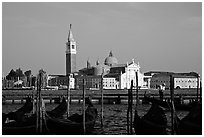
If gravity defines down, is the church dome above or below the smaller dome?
above

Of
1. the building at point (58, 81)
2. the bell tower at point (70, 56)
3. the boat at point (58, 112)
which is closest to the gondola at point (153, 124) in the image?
the boat at point (58, 112)

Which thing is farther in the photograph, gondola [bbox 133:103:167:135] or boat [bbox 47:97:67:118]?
boat [bbox 47:97:67:118]

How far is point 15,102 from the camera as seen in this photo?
20.6m

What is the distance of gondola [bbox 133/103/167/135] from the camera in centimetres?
702

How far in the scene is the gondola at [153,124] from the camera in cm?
702

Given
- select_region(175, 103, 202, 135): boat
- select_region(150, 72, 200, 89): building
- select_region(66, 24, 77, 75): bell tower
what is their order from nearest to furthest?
select_region(175, 103, 202, 135): boat, select_region(150, 72, 200, 89): building, select_region(66, 24, 77, 75): bell tower

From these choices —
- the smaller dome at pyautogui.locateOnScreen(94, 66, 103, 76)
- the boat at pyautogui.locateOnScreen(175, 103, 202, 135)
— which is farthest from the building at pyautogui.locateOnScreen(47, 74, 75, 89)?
the boat at pyautogui.locateOnScreen(175, 103, 202, 135)

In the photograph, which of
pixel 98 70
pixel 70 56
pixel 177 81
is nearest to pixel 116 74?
pixel 98 70

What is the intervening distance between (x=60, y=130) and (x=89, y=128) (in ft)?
3.11

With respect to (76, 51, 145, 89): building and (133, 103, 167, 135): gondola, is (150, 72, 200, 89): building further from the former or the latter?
(133, 103, 167, 135): gondola

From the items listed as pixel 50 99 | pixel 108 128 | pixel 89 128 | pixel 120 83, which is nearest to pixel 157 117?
pixel 89 128

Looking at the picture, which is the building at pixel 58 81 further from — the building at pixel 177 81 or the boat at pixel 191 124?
the boat at pixel 191 124

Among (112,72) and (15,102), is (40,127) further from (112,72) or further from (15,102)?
(112,72)

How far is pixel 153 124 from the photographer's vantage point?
23.2ft
